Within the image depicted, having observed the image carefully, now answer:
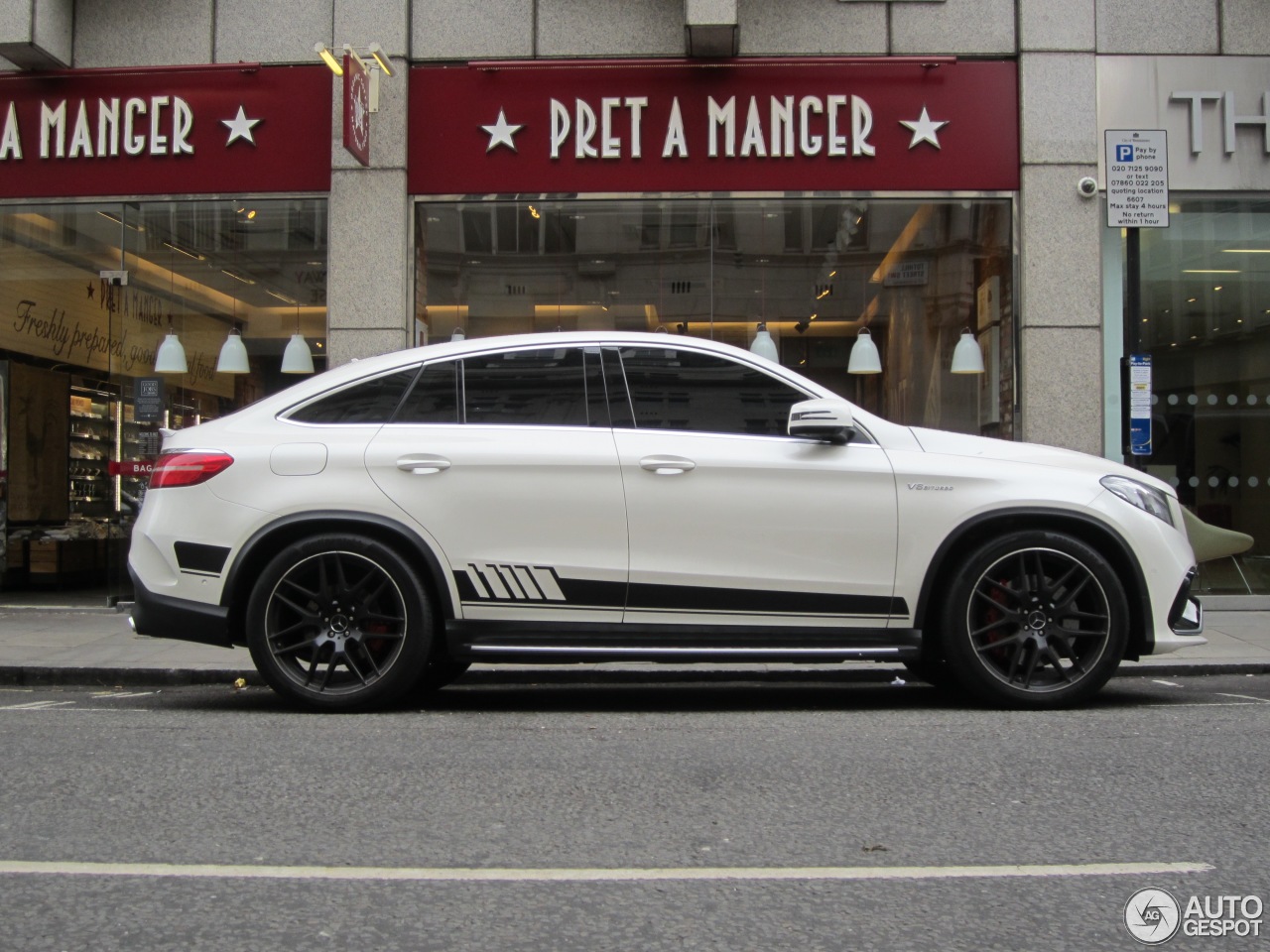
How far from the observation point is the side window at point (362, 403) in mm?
6223

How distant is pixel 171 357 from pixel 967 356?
25.8ft

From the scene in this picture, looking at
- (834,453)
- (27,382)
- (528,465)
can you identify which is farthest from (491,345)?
(27,382)

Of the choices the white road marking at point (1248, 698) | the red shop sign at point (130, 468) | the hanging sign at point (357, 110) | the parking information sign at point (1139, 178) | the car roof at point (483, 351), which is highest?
the hanging sign at point (357, 110)

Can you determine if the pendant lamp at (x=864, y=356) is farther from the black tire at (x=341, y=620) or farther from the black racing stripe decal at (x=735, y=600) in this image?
the black tire at (x=341, y=620)

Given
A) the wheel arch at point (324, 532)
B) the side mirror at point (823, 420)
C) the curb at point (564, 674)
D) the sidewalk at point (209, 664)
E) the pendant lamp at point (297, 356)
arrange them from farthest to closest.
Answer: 1. the pendant lamp at point (297, 356)
2. the sidewalk at point (209, 664)
3. the curb at point (564, 674)
4. the wheel arch at point (324, 532)
5. the side mirror at point (823, 420)

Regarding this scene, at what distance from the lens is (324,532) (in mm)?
6016

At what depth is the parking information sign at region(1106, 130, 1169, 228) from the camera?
946cm

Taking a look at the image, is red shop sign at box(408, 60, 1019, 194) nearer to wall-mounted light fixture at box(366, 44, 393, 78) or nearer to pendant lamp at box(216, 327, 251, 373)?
wall-mounted light fixture at box(366, 44, 393, 78)

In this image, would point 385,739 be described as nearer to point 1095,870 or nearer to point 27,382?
point 1095,870

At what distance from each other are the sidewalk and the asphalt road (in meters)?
1.63

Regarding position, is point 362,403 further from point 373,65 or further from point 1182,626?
point 373,65

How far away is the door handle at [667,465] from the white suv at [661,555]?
Result: 0.03 ft

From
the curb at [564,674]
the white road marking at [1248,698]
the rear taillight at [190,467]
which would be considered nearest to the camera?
the rear taillight at [190,467]

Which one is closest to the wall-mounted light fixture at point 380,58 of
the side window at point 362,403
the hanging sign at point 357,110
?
the hanging sign at point 357,110
